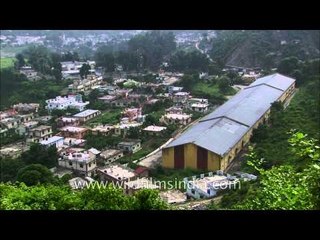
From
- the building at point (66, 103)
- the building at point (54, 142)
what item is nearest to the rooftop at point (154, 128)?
the building at point (54, 142)

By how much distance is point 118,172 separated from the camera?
7.22m

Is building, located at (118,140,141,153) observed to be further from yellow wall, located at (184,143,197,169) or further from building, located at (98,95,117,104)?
building, located at (98,95,117,104)

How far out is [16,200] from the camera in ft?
11.4

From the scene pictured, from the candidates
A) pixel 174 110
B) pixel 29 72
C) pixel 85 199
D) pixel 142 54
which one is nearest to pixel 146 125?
pixel 174 110

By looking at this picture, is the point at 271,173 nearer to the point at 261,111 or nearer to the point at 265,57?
the point at 261,111

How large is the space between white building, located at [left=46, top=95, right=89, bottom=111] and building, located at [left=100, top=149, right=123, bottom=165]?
147 inches

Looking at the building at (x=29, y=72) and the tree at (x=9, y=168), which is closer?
the tree at (x=9, y=168)

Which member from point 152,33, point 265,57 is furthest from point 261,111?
point 152,33

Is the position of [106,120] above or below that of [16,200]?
below

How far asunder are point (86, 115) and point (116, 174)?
14.2 feet

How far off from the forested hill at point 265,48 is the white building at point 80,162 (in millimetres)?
9393

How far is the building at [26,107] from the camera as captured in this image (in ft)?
39.4

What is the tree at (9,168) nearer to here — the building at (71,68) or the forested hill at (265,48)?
the building at (71,68)
